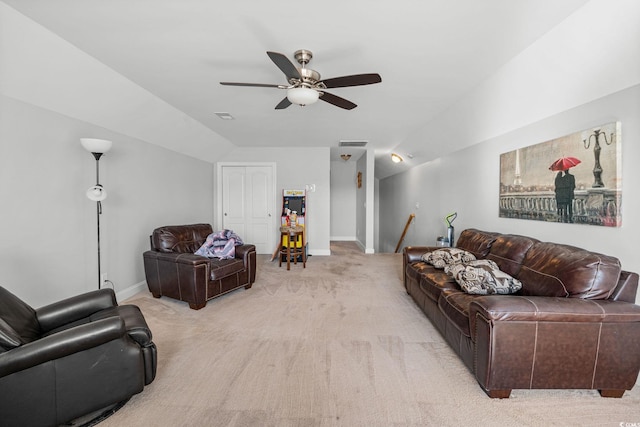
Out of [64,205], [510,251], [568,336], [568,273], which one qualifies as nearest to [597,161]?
[568,273]

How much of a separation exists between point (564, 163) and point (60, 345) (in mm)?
3690

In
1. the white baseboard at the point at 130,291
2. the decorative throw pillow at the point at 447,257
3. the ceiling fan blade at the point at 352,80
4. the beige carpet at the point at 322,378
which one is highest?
the ceiling fan blade at the point at 352,80

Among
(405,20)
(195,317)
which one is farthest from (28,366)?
(405,20)

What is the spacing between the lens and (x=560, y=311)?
167 centimetres

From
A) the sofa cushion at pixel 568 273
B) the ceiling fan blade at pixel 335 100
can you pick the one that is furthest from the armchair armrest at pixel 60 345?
the sofa cushion at pixel 568 273

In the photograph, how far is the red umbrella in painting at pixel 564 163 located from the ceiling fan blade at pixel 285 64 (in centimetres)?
232

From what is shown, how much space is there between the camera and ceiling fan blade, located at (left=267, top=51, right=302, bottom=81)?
6.19 ft

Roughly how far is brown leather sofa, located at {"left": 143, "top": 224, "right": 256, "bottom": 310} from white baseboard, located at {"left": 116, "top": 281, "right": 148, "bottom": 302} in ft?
1.06

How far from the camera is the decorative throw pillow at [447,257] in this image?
298 centimetres

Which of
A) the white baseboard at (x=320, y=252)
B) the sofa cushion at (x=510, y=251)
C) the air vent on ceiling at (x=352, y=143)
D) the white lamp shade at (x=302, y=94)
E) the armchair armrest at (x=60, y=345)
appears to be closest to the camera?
the armchair armrest at (x=60, y=345)

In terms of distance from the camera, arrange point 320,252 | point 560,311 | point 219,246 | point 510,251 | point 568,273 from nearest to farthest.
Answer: point 560,311, point 568,273, point 510,251, point 219,246, point 320,252

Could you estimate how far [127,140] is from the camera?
148 inches

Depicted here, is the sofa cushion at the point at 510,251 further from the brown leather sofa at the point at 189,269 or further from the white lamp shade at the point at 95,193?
the white lamp shade at the point at 95,193

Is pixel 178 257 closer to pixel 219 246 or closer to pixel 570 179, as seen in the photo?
pixel 219 246
